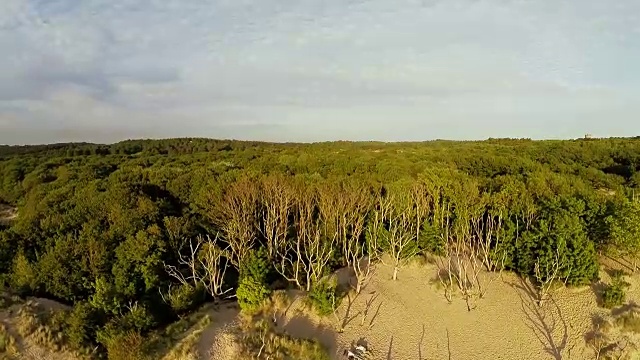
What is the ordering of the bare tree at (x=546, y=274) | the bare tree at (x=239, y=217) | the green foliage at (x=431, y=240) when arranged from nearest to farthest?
the bare tree at (x=546, y=274), the bare tree at (x=239, y=217), the green foliage at (x=431, y=240)

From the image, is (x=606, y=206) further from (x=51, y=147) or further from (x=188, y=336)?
(x=51, y=147)

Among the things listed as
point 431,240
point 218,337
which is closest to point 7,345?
point 218,337

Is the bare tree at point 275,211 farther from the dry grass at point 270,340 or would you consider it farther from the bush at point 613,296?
the bush at point 613,296

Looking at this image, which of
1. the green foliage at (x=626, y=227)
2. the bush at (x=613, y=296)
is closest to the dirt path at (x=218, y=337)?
the bush at (x=613, y=296)

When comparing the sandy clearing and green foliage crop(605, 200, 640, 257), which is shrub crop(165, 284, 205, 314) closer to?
green foliage crop(605, 200, 640, 257)

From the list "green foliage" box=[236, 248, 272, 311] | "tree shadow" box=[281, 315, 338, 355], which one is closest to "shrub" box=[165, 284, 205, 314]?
"green foliage" box=[236, 248, 272, 311]
